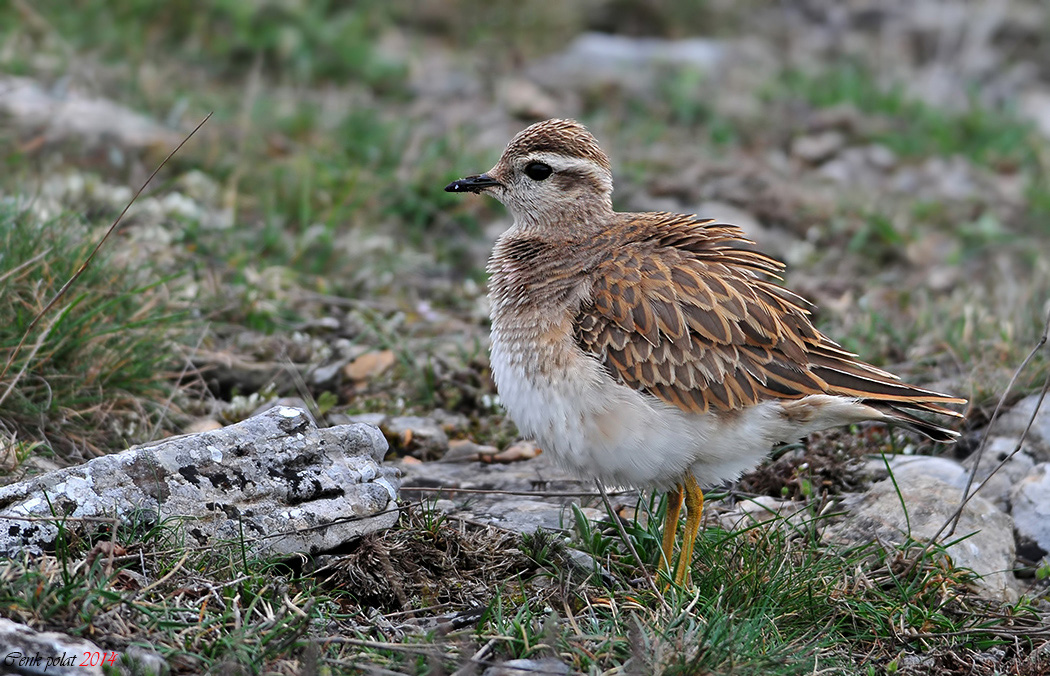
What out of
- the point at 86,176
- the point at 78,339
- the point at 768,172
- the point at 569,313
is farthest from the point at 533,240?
the point at 768,172

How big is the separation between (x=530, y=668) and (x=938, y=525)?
2311 mm

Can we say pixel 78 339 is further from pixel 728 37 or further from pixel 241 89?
pixel 728 37

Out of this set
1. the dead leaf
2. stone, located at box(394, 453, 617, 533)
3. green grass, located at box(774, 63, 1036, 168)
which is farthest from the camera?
green grass, located at box(774, 63, 1036, 168)

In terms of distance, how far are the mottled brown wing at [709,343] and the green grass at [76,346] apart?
7.89 feet

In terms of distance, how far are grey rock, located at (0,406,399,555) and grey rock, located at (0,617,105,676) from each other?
503 millimetres

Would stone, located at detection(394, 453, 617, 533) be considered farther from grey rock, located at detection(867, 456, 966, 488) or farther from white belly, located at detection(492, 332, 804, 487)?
grey rock, located at detection(867, 456, 966, 488)

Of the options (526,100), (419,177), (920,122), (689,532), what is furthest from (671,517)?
(920,122)

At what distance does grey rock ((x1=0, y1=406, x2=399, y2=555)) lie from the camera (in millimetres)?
4473

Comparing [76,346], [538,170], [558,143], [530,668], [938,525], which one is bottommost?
[530,668]

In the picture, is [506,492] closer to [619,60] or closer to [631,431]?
[631,431]

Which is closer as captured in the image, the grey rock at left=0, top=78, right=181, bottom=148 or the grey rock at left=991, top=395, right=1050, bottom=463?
the grey rock at left=991, top=395, right=1050, bottom=463

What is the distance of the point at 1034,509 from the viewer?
5.67 meters

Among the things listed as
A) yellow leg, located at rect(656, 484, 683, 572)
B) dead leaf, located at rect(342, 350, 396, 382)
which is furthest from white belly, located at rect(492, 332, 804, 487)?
dead leaf, located at rect(342, 350, 396, 382)

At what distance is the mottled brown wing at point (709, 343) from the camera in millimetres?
4895
